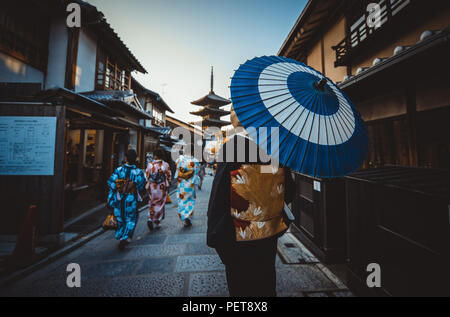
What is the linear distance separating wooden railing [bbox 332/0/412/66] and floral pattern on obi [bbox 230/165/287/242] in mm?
5101

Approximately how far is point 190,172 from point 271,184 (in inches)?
157

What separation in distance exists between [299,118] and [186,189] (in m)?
4.41

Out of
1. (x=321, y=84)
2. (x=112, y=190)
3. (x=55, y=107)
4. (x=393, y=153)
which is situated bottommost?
(x=112, y=190)

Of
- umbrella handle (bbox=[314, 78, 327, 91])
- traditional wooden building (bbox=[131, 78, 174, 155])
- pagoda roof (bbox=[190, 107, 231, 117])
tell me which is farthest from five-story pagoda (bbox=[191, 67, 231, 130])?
umbrella handle (bbox=[314, 78, 327, 91])

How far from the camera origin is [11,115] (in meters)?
3.54

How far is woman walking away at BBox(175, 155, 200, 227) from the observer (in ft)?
16.5

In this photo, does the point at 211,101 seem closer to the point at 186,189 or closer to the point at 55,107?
the point at 186,189

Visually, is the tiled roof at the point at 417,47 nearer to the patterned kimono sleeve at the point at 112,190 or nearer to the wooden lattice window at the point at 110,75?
the patterned kimono sleeve at the point at 112,190

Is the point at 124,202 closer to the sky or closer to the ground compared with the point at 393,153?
closer to the ground

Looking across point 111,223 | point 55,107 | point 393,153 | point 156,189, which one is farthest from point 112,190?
point 393,153

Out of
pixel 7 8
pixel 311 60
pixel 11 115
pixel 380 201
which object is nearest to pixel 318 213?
pixel 380 201

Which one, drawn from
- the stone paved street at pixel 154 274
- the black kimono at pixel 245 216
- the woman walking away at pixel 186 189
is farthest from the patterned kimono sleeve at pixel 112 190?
the black kimono at pixel 245 216

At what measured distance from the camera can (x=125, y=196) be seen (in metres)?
3.79
